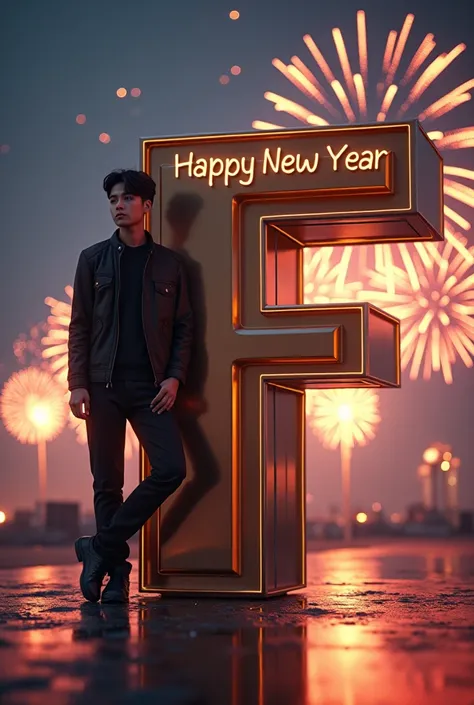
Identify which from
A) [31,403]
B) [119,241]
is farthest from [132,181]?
[31,403]

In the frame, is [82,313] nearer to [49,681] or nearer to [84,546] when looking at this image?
[84,546]

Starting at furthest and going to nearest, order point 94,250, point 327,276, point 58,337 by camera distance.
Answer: point 58,337, point 327,276, point 94,250

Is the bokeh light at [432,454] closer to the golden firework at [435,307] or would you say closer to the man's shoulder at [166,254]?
the golden firework at [435,307]

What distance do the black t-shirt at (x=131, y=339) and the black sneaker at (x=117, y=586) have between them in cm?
93

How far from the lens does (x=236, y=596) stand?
21.4 ft

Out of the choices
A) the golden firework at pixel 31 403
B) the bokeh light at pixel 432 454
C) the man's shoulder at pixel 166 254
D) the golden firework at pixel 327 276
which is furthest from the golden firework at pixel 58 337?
the bokeh light at pixel 432 454

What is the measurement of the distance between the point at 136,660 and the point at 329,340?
281 centimetres

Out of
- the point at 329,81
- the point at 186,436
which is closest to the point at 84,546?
the point at 186,436

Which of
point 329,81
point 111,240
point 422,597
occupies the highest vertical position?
point 329,81

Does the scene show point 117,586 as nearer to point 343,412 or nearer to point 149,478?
point 149,478

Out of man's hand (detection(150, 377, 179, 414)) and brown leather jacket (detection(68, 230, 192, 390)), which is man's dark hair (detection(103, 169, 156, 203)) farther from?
man's hand (detection(150, 377, 179, 414))

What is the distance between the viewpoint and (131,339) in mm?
6328

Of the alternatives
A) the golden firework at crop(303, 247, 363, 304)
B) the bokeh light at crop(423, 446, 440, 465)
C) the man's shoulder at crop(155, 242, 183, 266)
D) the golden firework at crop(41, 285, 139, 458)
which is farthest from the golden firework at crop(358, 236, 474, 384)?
the bokeh light at crop(423, 446, 440, 465)

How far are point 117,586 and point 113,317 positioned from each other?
1310mm
